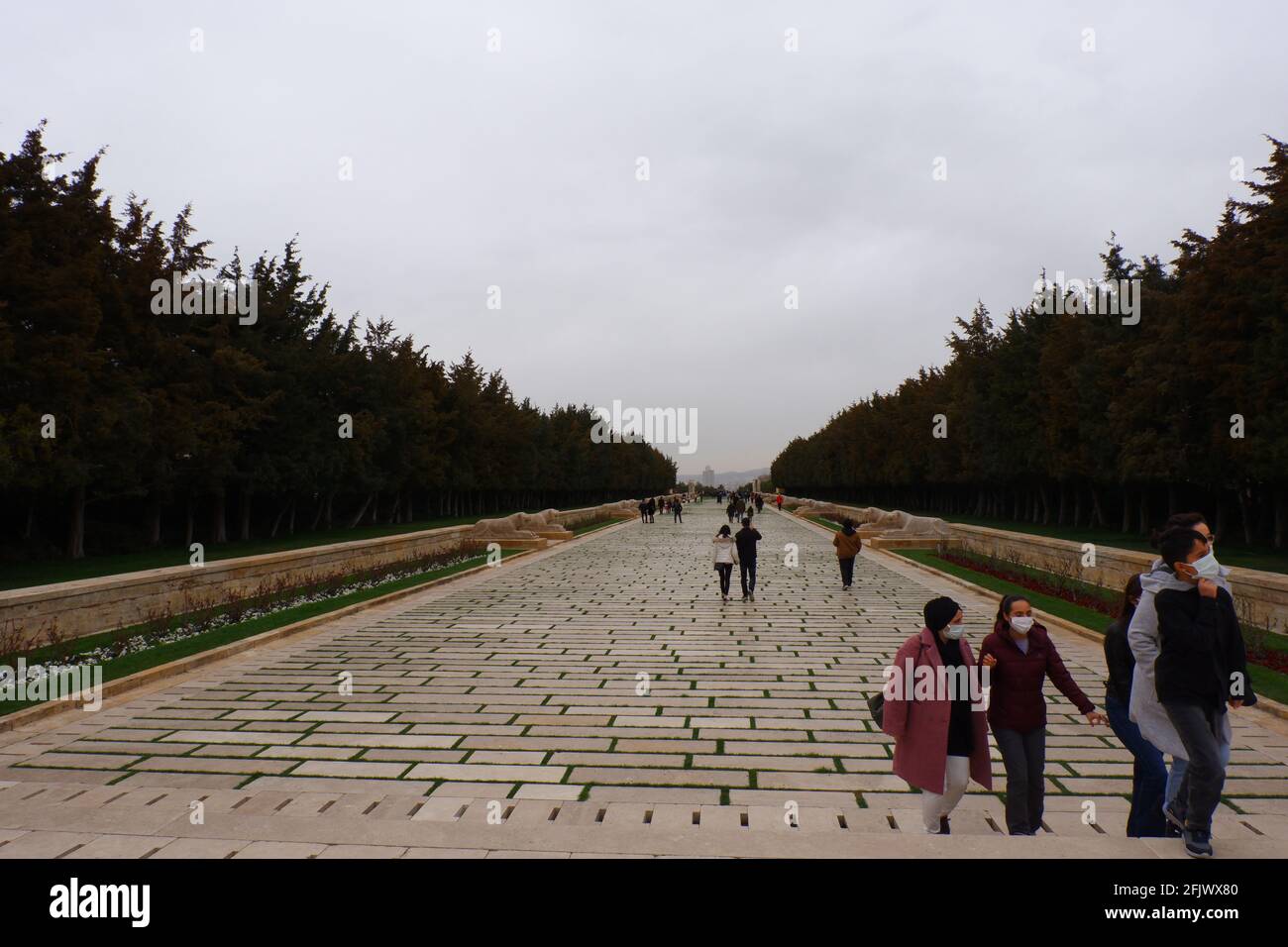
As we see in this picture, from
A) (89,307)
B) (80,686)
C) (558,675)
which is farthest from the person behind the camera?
(89,307)

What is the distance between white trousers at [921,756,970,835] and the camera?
464 centimetres

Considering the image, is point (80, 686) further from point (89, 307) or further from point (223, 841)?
point (89, 307)

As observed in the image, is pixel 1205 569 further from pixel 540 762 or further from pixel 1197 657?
pixel 540 762

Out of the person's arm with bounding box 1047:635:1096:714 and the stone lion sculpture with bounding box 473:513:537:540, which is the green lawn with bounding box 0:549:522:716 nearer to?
the person's arm with bounding box 1047:635:1096:714

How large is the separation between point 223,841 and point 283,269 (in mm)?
34462

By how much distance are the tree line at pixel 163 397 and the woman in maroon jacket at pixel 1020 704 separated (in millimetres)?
18544

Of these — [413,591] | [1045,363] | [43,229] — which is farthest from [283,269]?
[1045,363]

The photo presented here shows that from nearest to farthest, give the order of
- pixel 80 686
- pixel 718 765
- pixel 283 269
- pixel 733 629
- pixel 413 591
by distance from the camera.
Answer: pixel 718 765 → pixel 80 686 → pixel 733 629 → pixel 413 591 → pixel 283 269

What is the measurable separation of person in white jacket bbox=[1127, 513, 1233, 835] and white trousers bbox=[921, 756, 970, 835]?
3.23 feet

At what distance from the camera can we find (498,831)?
4.64m

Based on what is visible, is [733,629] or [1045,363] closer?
[733,629]

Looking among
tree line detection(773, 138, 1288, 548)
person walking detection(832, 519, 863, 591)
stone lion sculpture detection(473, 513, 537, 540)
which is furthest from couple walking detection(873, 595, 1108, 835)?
stone lion sculpture detection(473, 513, 537, 540)

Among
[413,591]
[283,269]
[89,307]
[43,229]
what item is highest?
[283,269]

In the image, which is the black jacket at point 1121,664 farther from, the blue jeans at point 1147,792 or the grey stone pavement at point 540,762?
the grey stone pavement at point 540,762
